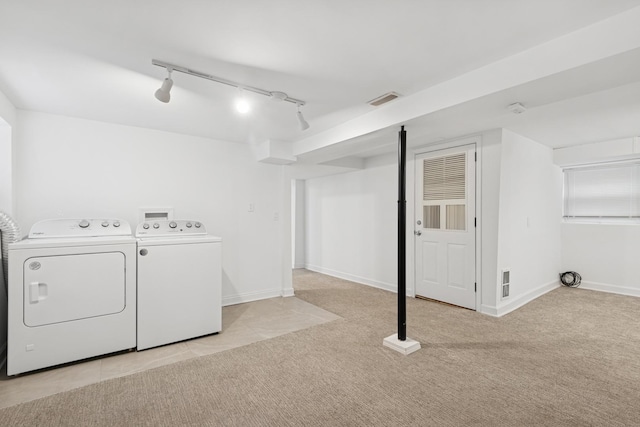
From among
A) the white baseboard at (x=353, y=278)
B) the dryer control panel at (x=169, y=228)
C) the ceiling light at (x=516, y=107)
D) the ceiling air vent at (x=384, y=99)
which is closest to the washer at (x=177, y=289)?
the dryer control panel at (x=169, y=228)

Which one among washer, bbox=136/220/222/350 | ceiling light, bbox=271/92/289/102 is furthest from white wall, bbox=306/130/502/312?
washer, bbox=136/220/222/350

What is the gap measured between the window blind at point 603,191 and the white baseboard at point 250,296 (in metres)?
4.88

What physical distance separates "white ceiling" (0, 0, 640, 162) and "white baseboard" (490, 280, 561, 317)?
83.1 inches

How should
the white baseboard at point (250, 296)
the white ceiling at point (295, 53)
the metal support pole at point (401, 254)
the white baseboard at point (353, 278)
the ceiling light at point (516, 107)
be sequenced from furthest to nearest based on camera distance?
the white baseboard at point (353, 278), the white baseboard at point (250, 296), the metal support pole at point (401, 254), the ceiling light at point (516, 107), the white ceiling at point (295, 53)

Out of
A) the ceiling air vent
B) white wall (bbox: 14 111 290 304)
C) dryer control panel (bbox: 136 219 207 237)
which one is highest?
the ceiling air vent

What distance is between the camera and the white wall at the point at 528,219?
3555mm

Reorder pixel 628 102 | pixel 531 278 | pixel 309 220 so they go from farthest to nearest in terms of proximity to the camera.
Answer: pixel 309 220 < pixel 531 278 < pixel 628 102

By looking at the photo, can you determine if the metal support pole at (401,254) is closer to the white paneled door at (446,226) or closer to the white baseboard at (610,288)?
the white paneled door at (446,226)

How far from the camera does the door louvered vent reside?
381 cm

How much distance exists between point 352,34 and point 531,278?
13.4ft

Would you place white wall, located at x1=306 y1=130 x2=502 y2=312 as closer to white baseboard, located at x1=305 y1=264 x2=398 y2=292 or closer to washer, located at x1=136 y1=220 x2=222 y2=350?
white baseboard, located at x1=305 y1=264 x2=398 y2=292

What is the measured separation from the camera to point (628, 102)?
2.70 meters

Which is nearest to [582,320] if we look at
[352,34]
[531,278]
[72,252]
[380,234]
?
[531,278]

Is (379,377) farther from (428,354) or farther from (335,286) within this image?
(335,286)
